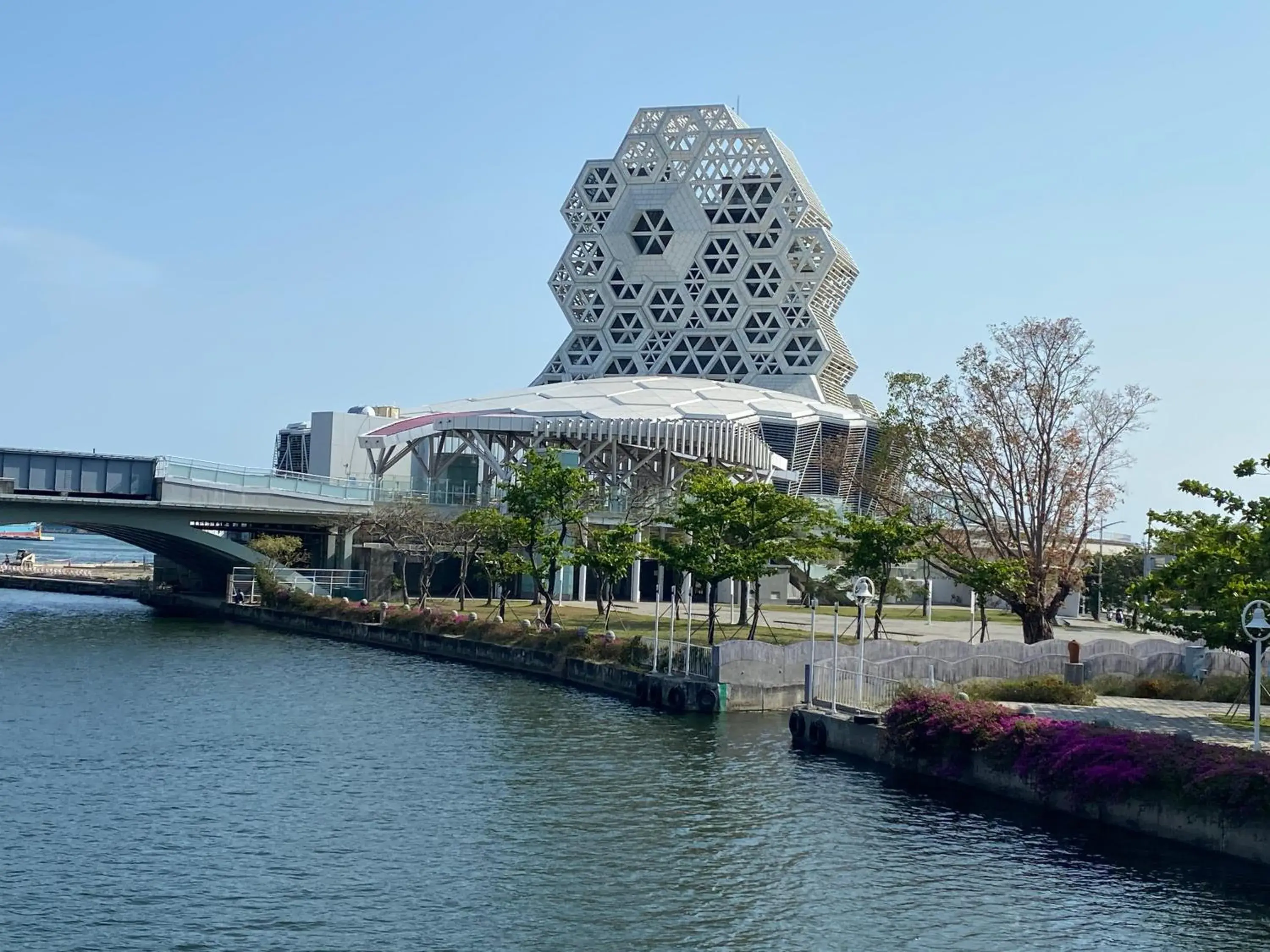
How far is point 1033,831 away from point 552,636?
30834 mm

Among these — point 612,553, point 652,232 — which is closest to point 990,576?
point 612,553

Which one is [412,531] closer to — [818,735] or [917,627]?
[917,627]

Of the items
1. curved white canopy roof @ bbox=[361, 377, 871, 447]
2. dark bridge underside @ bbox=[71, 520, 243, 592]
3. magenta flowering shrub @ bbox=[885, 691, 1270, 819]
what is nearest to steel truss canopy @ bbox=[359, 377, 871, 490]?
curved white canopy roof @ bbox=[361, 377, 871, 447]

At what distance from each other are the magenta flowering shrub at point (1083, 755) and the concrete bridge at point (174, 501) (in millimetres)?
51101

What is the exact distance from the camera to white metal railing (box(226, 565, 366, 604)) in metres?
85.4

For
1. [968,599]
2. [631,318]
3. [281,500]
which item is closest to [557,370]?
[631,318]

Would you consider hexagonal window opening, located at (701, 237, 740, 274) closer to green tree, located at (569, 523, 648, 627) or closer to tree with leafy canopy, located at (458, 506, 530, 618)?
tree with leafy canopy, located at (458, 506, 530, 618)

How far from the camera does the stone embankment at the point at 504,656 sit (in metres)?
50.7

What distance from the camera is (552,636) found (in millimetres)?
61250

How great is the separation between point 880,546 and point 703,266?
257 ft

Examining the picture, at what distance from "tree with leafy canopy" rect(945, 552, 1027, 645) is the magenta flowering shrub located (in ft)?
70.0

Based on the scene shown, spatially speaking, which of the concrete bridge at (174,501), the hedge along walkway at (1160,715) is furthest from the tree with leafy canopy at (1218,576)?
the concrete bridge at (174,501)

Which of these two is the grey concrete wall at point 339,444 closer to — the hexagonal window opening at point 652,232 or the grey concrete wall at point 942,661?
the hexagonal window opening at point 652,232

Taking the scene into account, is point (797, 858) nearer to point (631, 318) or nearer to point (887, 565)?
point (887, 565)
